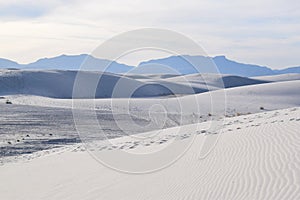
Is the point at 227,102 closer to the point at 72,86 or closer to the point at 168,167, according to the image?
the point at 168,167

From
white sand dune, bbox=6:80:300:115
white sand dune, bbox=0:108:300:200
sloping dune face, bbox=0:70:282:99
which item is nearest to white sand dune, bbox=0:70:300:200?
white sand dune, bbox=0:108:300:200

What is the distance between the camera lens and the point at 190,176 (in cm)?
995

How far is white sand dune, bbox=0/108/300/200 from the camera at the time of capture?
8.18 m

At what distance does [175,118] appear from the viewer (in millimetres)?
33312

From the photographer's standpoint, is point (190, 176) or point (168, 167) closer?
point (190, 176)

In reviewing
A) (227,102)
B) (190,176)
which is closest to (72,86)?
(227,102)

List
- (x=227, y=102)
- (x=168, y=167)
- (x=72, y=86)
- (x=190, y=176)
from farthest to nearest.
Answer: (x=72, y=86) → (x=227, y=102) → (x=168, y=167) → (x=190, y=176)

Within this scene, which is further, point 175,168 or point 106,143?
point 106,143

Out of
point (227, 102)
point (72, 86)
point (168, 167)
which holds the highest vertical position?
point (72, 86)

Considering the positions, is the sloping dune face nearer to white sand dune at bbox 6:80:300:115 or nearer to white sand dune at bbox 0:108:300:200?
white sand dune at bbox 6:80:300:115

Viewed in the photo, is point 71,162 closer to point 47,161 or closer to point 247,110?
point 47,161

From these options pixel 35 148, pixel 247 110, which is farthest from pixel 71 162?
pixel 247 110

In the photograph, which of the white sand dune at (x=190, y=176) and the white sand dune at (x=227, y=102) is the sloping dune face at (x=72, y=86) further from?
the white sand dune at (x=190, y=176)

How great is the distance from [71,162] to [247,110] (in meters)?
27.3
